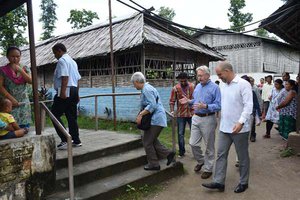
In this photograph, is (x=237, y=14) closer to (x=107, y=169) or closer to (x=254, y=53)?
(x=254, y=53)

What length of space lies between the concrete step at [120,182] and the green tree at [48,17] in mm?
32625

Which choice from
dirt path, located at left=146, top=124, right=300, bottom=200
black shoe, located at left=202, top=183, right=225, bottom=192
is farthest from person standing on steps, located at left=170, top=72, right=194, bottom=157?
black shoe, located at left=202, top=183, right=225, bottom=192

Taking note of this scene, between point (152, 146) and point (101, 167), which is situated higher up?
point (152, 146)

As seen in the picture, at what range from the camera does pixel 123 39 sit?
10.4m

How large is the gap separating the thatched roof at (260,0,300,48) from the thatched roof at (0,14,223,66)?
362 centimetres

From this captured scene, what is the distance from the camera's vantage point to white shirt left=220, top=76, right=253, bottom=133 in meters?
3.68

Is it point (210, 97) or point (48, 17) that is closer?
point (210, 97)

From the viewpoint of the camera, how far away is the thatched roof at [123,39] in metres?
9.79

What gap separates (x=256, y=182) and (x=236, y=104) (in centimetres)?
142

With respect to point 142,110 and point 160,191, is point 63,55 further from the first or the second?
point 160,191

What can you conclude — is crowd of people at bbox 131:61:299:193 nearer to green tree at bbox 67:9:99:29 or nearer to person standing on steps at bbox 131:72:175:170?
person standing on steps at bbox 131:72:175:170

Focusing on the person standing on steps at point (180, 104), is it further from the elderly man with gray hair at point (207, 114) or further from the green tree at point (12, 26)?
the green tree at point (12, 26)

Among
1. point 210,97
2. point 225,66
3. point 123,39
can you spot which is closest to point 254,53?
point 123,39

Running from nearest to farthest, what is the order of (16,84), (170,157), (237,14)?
(16,84)
(170,157)
(237,14)
